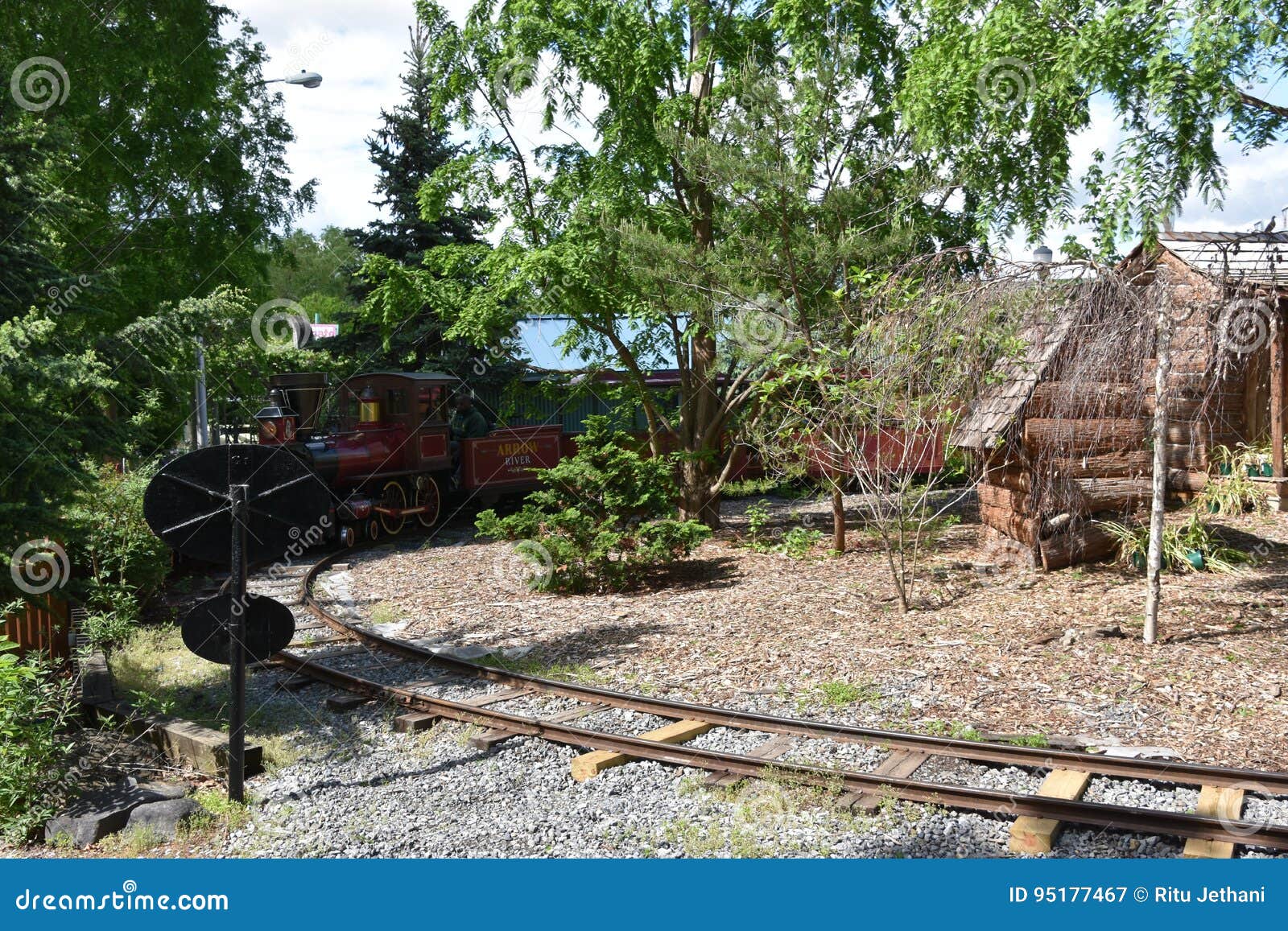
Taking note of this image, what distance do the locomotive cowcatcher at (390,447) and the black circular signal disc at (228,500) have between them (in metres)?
8.47

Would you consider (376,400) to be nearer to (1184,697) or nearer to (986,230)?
(986,230)

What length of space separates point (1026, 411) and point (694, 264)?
418 cm

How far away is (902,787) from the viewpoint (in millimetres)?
5125

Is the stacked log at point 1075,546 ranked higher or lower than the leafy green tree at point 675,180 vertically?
lower

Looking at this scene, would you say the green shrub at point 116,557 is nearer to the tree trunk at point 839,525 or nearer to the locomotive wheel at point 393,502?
the locomotive wheel at point 393,502

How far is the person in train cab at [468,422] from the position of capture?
59.5ft

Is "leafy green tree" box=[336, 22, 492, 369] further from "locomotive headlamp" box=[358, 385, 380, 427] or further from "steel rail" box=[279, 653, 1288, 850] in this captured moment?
"steel rail" box=[279, 653, 1288, 850]

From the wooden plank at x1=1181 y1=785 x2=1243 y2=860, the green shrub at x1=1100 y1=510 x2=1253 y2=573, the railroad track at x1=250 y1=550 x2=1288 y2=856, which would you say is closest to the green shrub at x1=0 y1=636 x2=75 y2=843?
the railroad track at x1=250 y1=550 x2=1288 y2=856

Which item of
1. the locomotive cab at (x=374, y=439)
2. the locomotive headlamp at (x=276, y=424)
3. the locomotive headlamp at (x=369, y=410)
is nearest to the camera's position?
the locomotive headlamp at (x=276, y=424)

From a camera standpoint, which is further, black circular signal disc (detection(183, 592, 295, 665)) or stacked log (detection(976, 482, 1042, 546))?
stacked log (detection(976, 482, 1042, 546))

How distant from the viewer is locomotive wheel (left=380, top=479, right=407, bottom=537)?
16.3m

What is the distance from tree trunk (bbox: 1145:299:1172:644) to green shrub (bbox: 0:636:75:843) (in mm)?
7464

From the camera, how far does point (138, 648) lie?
29.4 ft

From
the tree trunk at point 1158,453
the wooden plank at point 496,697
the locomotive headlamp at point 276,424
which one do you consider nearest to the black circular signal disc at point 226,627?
the wooden plank at point 496,697
